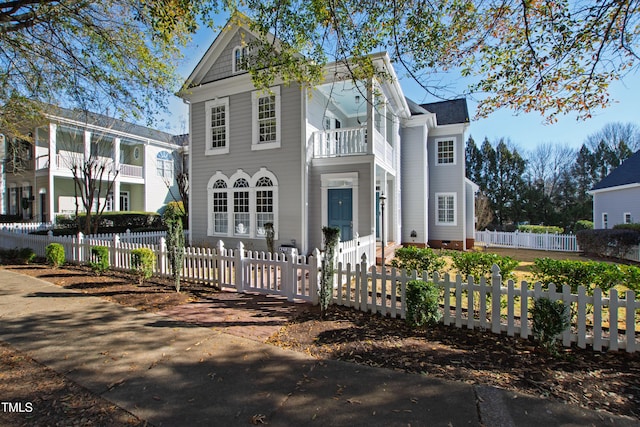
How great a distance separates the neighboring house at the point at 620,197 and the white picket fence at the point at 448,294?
50.7 ft

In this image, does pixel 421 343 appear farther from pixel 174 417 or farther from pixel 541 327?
pixel 174 417

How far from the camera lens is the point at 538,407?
2.82 meters

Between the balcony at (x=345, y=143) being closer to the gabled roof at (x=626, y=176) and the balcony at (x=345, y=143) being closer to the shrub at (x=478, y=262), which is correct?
the shrub at (x=478, y=262)

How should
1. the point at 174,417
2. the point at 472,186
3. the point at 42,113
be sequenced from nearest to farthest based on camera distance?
the point at 174,417, the point at 42,113, the point at 472,186

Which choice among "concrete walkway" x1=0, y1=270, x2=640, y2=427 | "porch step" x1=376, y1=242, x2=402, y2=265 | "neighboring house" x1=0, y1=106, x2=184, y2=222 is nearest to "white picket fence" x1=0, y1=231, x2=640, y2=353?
A: "concrete walkway" x1=0, y1=270, x2=640, y2=427

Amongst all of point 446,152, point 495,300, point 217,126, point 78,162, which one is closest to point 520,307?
point 495,300

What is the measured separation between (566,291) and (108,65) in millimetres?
11191

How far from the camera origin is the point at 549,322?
3.97m

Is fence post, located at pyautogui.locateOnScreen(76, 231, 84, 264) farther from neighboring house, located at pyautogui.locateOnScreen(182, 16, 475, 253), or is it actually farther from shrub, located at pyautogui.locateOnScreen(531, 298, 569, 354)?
shrub, located at pyautogui.locateOnScreen(531, 298, 569, 354)

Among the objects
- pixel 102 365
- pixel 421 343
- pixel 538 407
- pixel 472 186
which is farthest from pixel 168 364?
pixel 472 186

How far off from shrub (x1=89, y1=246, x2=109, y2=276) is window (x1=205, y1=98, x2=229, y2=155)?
17.8ft

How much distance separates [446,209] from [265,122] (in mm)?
10492

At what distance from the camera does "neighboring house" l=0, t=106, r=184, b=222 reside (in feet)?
60.5

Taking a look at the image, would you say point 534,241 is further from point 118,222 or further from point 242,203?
point 118,222
